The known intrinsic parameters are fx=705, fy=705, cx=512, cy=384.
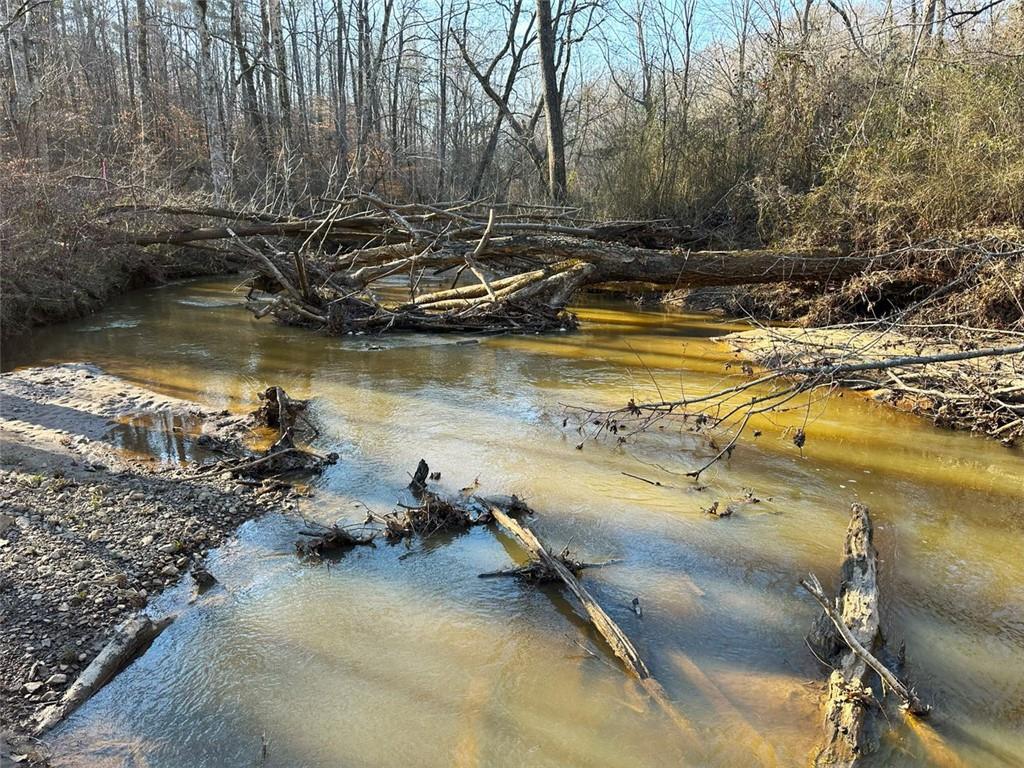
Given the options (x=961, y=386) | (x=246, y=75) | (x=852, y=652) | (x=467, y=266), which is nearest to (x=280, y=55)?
(x=246, y=75)

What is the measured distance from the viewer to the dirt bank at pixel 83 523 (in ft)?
10.6

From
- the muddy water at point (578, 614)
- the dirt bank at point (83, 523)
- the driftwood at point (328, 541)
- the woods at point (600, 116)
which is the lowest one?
the muddy water at point (578, 614)

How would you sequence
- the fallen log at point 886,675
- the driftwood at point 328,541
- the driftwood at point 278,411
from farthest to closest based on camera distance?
the driftwood at point 278,411
the driftwood at point 328,541
the fallen log at point 886,675

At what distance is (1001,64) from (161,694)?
1195 cm

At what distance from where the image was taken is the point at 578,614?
152 inches

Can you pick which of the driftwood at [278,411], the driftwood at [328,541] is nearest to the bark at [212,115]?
the driftwood at [278,411]

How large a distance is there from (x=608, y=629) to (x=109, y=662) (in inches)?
92.2

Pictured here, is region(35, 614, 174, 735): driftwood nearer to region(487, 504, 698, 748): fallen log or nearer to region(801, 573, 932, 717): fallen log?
region(487, 504, 698, 748): fallen log

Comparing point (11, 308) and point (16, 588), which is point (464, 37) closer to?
point (11, 308)

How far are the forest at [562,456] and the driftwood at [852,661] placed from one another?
19 millimetres

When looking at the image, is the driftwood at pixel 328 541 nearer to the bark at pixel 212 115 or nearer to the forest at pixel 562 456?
the forest at pixel 562 456

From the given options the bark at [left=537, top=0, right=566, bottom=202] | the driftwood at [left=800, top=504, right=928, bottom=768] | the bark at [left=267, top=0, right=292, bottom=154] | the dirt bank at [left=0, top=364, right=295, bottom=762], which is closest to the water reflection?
the dirt bank at [left=0, top=364, right=295, bottom=762]

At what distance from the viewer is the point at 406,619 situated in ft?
12.4

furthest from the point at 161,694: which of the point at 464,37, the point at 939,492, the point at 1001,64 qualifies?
the point at 464,37
